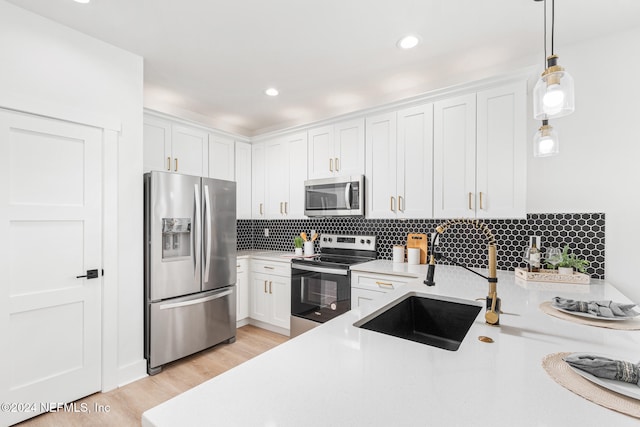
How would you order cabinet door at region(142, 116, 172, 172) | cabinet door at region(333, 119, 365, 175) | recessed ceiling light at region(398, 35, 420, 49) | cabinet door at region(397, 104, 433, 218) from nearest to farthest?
recessed ceiling light at region(398, 35, 420, 49), cabinet door at region(397, 104, 433, 218), cabinet door at region(142, 116, 172, 172), cabinet door at region(333, 119, 365, 175)

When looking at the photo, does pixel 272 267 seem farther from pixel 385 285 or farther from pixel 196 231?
pixel 385 285

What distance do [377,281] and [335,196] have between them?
1070 millimetres

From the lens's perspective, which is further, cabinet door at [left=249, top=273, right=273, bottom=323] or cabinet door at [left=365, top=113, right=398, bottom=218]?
cabinet door at [left=249, top=273, right=273, bottom=323]

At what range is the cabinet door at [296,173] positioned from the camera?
3492mm

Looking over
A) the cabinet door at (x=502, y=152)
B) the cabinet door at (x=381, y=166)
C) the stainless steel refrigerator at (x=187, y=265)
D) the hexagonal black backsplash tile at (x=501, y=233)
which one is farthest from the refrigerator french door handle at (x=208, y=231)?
the cabinet door at (x=502, y=152)

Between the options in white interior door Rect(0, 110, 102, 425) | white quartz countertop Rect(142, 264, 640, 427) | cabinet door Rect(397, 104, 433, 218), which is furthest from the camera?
cabinet door Rect(397, 104, 433, 218)

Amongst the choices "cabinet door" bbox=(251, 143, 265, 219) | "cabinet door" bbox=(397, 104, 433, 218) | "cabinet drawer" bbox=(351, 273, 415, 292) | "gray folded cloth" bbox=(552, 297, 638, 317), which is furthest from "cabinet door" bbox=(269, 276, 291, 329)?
"gray folded cloth" bbox=(552, 297, 638, 317)

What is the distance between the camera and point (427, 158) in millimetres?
2666

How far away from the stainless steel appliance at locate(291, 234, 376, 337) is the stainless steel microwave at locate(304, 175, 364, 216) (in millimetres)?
405

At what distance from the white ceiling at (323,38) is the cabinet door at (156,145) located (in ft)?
1.34

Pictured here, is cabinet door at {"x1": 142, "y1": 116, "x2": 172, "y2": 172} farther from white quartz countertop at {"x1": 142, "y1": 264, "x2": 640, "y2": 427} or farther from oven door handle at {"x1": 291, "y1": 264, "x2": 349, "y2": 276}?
white quartz countertop at {"x1": 142, "y1": 264, "x2": 640, "y2": 427}

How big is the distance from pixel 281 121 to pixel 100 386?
3447mm

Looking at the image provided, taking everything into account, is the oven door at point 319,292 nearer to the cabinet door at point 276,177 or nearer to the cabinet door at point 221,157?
the cabinet door at point 276,177

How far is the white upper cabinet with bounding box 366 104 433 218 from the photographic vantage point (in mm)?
2670
